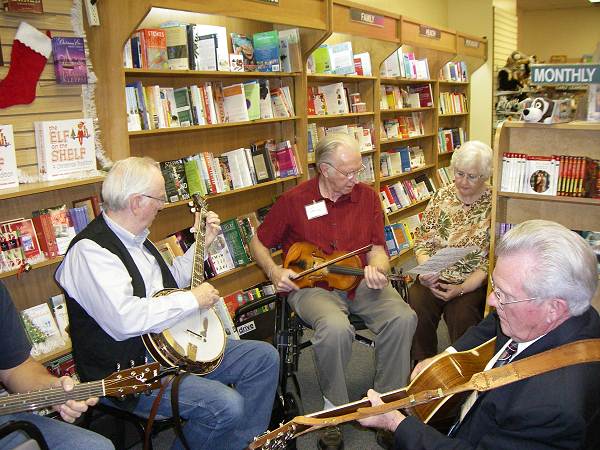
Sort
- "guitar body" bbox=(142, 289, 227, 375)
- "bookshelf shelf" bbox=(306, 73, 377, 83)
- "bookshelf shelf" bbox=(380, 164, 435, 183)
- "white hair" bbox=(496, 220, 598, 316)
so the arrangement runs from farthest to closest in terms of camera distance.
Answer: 1. "bookshelf shelf" bbox=(380, 164, 435, 183)
2. "bookshelf shelf" bbox=(306, 73, 377, 83)
3. "guitar body" bbox=(142, 289, 227, 375)
4. "white hair" bbox=(496, 220, 598, 316)

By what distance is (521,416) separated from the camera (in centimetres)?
132

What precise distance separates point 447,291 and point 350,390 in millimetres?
794

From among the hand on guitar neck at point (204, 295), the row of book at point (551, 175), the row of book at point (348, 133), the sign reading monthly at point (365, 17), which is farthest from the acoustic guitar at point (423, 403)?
the sign reading monthly at point (365, 17)

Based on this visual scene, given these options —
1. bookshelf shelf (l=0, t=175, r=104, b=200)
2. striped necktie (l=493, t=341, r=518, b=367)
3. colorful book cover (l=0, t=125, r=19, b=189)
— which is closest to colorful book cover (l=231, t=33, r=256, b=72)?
bookshelf shelf (l=0, t=175, r=104, b=200)

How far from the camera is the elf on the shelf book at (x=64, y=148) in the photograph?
100 inches

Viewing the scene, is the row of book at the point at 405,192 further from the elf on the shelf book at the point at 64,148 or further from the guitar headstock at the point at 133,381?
the guitar headstock at the point at 133,381

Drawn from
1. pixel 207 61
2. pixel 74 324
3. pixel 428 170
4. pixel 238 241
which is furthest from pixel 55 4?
pixel 428 170

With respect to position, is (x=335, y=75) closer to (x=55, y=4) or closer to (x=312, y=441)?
(x=55, y=4)

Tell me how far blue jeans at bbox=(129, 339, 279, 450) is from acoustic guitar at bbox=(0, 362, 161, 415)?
0.55 feet

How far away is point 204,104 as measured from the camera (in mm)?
3420

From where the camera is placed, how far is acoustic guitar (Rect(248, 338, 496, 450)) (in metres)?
1.61

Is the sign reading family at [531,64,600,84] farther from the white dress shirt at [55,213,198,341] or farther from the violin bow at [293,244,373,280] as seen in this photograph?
the white dress shirt at [55,213,198,341]

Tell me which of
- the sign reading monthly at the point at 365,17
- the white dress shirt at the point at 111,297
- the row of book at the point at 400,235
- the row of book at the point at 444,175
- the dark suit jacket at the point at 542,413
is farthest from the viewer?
the row of book at the point at 444,175

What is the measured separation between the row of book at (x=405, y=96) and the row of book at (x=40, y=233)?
11.6ft
